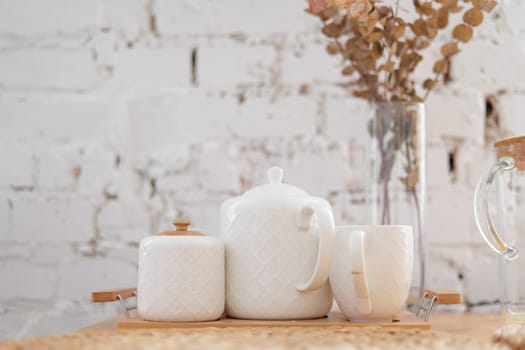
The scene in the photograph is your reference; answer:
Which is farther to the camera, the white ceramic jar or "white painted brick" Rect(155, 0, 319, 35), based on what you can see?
"white painted brick" Rect(155, 0, 319, 35)

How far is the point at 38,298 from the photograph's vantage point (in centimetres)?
129

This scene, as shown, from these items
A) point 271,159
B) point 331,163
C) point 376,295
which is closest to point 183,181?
point 271,159

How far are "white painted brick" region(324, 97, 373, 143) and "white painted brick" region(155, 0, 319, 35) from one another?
0.16 m

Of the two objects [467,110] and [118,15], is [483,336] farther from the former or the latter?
[118,15]

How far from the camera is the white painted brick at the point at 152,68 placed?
4.37 ft

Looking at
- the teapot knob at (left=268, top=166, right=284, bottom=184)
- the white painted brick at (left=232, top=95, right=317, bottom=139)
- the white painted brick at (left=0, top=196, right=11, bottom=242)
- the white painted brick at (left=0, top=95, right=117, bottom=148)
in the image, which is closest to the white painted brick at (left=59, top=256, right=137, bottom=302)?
the white painted brick at (left=0, top=196, right=11, bottom=242)

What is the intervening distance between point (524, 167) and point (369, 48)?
333 mm

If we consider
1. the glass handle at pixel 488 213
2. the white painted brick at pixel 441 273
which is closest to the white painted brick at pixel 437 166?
the white painted brick at pixel 441 273

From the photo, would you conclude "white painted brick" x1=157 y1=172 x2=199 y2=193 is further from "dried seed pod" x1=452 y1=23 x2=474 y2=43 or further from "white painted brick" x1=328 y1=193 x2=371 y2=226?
"dried seed pod" x1=452 y1=23 x2=474 y2=43

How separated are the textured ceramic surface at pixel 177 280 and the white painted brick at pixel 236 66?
1.64 feet

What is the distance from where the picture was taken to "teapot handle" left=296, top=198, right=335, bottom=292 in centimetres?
88

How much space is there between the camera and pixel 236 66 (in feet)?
4.37

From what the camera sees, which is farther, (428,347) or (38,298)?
(38,298)

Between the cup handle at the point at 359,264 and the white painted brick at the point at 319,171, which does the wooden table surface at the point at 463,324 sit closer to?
the cup handle at the point at 359,264
